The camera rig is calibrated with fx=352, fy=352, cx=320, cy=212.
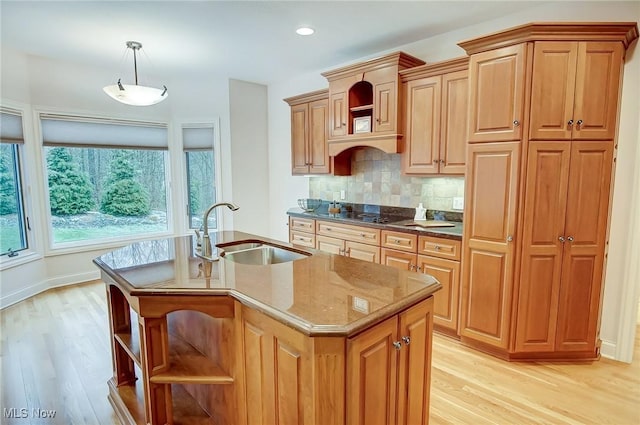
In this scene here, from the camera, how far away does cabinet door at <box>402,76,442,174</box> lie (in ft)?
10.5

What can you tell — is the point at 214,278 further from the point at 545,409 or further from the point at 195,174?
the point at 195,174

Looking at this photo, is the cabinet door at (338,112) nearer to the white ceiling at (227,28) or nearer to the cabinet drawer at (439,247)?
the white ceiling at (227,28)

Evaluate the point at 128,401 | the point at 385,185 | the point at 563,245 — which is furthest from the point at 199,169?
the point at 563,245

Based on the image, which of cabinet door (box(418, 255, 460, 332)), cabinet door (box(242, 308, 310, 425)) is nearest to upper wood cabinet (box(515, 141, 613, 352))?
cabinet door (box(418, 255, 460, 332))

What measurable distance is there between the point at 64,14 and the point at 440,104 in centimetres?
329

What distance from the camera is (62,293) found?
4207 millimetres

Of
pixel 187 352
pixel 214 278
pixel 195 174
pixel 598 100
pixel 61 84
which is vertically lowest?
pixel 187 352

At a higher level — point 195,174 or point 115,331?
point 195,174

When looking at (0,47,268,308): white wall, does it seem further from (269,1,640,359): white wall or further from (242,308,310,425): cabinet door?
(242,308,310,425): cabinet door

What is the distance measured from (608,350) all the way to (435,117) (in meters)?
2.31

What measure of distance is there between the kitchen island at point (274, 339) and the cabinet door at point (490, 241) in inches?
48.3

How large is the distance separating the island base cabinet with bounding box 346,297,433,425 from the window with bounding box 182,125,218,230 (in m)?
4.17

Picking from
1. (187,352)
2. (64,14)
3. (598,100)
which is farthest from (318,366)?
(64,14)

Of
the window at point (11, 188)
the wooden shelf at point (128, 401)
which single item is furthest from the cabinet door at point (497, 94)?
the window at point (11, 188)
